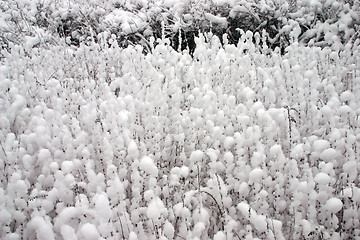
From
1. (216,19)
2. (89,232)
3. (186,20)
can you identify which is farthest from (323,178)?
(186,20)

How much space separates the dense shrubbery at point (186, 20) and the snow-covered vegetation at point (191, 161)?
863mm

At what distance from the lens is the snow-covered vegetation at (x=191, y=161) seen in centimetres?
133

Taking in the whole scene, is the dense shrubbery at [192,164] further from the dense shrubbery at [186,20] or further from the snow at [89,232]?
the dense shrubbery at [186,20]

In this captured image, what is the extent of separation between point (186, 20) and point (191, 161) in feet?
10.5

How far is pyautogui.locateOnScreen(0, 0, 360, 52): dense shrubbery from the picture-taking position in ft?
12.2

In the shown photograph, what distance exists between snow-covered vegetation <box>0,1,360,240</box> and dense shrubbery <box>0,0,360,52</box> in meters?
0.86

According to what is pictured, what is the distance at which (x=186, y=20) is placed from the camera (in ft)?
14.5

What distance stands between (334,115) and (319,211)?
69 cm

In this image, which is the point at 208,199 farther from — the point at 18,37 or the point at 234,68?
the point at 18,37

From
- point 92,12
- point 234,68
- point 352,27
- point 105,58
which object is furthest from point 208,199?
point 92,12

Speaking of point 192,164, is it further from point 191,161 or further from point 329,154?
point 329,154

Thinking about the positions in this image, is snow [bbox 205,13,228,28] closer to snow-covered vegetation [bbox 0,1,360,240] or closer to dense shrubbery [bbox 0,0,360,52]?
dense shrubbery [bbox 0,0,360,52]

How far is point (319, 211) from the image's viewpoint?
4.95 feet

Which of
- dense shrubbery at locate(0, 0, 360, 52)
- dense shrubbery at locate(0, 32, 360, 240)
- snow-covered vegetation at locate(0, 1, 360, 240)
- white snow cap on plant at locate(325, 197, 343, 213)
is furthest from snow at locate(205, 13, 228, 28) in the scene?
white snow cap on plant at locate(325, 197, 343, 213)
